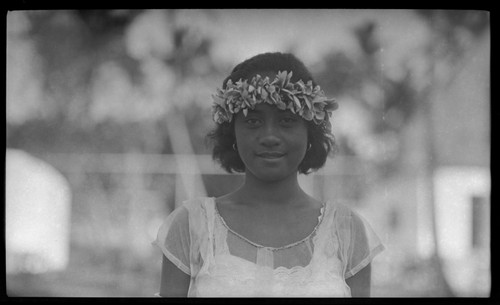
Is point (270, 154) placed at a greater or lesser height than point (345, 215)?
greater

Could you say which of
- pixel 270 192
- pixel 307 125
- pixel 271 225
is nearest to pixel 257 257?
pixel 271 225

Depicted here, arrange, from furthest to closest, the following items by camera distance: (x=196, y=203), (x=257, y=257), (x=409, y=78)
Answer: (x=409, y=78) → (x=196, y=203) → (x=257, y=257)

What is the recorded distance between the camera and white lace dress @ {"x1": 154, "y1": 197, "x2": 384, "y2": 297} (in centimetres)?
267

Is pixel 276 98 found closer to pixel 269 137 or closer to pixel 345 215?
pixel 269 137

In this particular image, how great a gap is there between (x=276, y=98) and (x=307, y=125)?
0.16m

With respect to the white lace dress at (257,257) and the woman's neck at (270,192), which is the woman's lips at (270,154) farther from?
the white lace dress at (257,257)

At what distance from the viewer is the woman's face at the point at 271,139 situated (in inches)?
109

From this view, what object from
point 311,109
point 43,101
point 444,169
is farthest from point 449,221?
point 43,101

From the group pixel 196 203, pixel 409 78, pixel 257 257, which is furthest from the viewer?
pixel 409 78

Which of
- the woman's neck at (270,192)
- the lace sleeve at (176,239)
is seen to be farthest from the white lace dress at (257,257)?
the woman's neck at (270,192)

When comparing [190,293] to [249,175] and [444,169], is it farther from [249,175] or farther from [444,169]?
[444,169]

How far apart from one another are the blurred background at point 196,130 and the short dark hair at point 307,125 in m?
0.04

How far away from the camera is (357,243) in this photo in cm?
276

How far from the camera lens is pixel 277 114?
9.09ft
